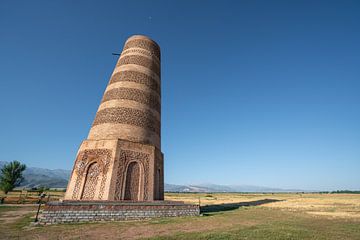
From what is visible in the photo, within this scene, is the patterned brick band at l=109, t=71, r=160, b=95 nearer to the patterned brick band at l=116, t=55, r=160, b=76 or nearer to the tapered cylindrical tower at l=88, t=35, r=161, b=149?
the tapered cylindrical tower at l=88, t=35, r=161, b=149

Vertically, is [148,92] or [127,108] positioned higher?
[148,92]

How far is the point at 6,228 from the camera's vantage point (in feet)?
30.9

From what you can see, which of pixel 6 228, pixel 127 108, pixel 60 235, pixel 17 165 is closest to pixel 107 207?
pixel 60 235

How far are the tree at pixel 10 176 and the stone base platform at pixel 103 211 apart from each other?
122 feet

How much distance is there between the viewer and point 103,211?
1140 cm

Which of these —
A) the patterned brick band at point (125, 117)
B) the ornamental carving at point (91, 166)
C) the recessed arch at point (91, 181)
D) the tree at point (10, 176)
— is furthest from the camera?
the tree at point (10, 176)

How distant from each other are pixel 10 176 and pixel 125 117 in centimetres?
3707

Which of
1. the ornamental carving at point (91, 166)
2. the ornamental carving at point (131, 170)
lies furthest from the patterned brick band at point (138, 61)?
the ornamental carving at point (91, 166)

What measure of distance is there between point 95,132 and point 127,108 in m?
2.94

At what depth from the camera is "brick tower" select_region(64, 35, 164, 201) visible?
44.6 feet

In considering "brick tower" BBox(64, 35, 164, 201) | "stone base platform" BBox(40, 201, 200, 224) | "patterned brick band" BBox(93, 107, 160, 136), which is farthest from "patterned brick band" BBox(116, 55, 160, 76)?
"stone base platform" BBox(40, 201, 200, 224)

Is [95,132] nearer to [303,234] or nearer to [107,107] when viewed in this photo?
[107,107]

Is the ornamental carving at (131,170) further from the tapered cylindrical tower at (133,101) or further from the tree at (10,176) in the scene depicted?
the tree at (10,176)

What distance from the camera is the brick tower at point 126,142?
1359cm
